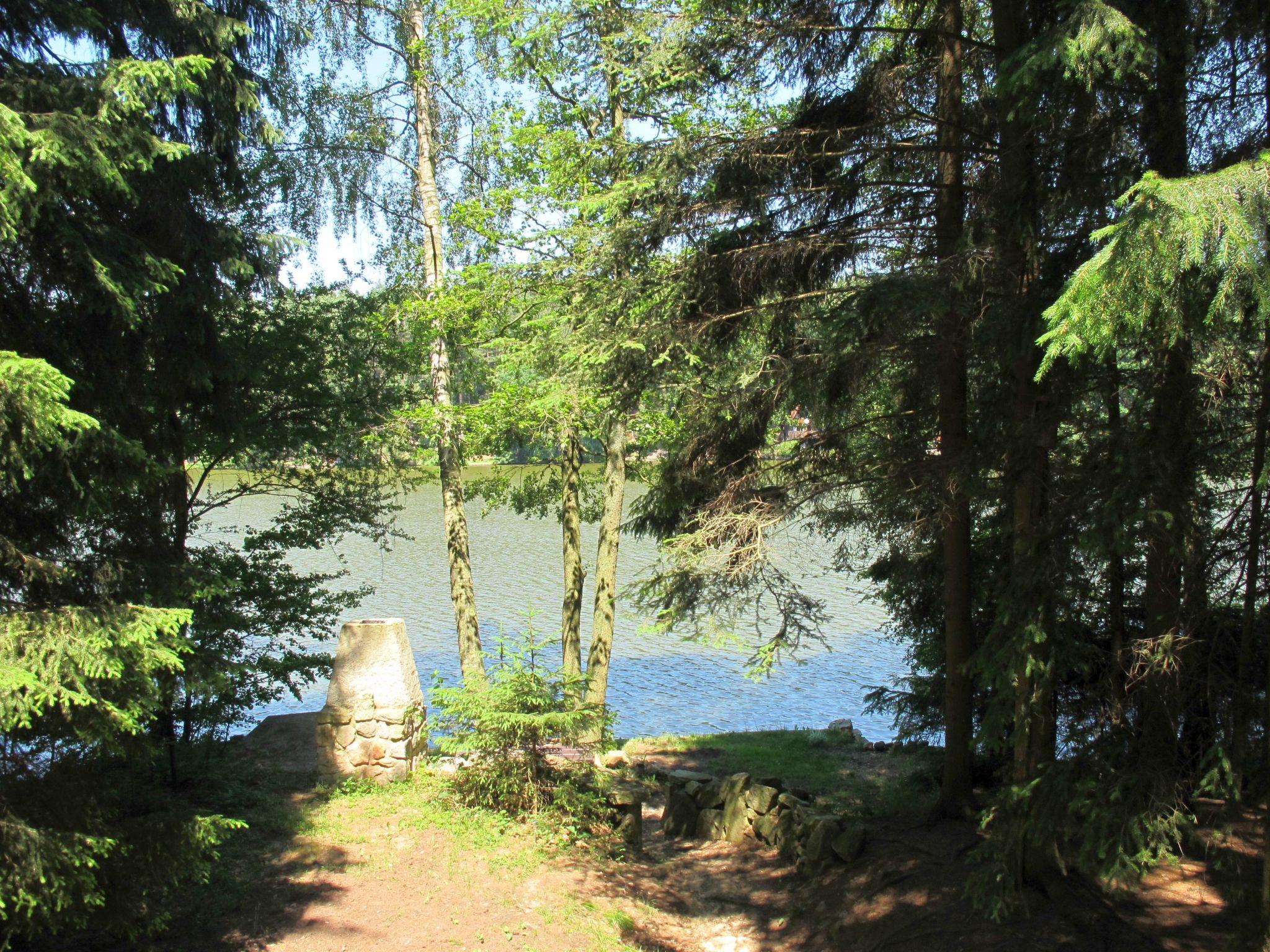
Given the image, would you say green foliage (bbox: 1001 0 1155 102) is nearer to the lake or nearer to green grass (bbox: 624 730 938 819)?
the lake

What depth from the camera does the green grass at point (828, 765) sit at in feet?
27.7

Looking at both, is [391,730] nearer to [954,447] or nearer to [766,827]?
[766,827]

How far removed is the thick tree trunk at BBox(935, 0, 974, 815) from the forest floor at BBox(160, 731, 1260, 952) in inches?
21.7

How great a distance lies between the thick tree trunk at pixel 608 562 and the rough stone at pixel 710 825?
9.94 ft

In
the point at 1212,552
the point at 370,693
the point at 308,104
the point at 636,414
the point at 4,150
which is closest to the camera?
the point at 4,150

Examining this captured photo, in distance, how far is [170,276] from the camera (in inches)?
207

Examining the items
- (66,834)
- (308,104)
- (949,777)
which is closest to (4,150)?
(66,834)

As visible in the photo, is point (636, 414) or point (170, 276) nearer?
point (170, 276)

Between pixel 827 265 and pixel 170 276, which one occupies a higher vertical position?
pixel 827 265

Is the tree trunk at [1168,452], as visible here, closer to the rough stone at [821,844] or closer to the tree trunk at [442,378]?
the rough stone at [821,844]

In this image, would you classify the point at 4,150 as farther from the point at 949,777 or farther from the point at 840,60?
the point at 949,777

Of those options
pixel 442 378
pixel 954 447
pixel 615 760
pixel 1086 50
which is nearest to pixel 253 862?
pixel 615 760

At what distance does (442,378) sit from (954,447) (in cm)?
719

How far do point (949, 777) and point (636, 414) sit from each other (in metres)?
5.72
